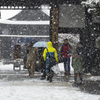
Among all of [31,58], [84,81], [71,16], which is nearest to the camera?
[84,81]

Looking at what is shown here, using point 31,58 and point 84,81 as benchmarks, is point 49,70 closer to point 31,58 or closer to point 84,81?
point 84,81

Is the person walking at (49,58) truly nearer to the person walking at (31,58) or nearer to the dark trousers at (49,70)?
the dark trousers at (49,70)

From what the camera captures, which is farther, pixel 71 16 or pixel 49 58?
pixel 71 16

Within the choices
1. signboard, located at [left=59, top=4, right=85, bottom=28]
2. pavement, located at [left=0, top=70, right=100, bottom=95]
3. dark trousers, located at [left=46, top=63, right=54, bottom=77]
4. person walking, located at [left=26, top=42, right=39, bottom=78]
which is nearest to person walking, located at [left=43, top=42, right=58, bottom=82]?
dark trousers, located at [left=46, top=63, right=54, bottom=77]

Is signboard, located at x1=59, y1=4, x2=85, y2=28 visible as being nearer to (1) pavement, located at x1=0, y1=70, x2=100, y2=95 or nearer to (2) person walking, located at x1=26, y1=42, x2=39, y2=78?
(2) person walking, located at x1=26, y1=42, x2=39, y2=78

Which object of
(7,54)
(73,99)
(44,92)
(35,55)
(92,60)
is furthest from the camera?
(7,54)

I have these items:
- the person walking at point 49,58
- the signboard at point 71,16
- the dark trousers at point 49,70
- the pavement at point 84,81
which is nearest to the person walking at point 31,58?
the pavement at point 84,81

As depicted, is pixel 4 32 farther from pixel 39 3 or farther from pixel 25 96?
pixel 25 96

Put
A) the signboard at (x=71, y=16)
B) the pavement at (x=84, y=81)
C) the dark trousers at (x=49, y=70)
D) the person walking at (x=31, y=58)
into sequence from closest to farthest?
the pavement at (x=84, y=81), the dark trousers at (x=49, y=70), the person walking at (x=31, y=58), the signboard at (x=71, y=16)

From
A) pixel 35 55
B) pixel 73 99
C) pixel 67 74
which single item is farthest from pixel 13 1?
pixel 73 99

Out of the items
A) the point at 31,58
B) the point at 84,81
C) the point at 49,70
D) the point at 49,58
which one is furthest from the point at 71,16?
the point at 84,81

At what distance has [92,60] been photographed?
48.8ft

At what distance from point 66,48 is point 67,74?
1256 millimetres

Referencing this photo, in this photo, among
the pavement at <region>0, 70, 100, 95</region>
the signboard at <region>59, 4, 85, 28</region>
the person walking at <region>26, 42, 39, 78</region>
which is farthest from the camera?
the signboard at <region>59, 4, 85, 28</region>
